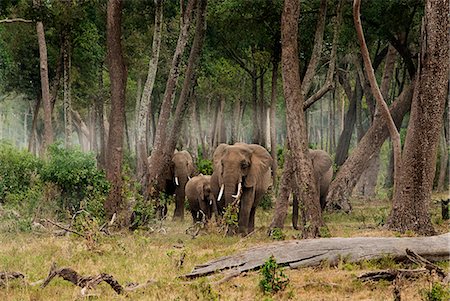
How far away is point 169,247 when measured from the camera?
13227 millimetres

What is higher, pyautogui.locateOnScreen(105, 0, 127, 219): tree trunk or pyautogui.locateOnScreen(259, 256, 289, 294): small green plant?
pyautogui.locateOnScreen(105, 0, 127, 219): tree trunk

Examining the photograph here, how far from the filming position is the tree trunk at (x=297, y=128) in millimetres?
13250

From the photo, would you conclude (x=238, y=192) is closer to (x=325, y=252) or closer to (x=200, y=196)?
(x=200, y=196)

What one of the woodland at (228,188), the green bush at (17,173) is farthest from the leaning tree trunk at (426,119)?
the green bush at (17,173)

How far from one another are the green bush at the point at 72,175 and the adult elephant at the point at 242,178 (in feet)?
9.02

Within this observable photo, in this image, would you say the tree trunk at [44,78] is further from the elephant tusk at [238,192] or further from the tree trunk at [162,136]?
the elephant tusk at [238,192]

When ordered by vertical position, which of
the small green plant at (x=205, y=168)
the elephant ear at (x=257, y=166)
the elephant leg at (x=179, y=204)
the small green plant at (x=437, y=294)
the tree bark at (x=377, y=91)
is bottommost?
the elephant leg at (x=179, y=204)

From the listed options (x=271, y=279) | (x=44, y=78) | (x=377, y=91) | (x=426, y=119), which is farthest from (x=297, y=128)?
(x=44, y=78)

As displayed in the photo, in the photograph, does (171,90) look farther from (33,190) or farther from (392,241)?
(392,241)

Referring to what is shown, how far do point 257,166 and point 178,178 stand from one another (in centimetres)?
593

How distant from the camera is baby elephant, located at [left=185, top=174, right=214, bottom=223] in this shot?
18641mm

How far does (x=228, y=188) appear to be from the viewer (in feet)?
50.5

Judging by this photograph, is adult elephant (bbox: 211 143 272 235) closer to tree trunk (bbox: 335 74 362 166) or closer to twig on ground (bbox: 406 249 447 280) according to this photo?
twig on ground (bbox: 406 249 447 280)

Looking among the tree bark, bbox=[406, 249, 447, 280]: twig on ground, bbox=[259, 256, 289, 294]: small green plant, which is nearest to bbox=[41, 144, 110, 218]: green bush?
the tree bark
